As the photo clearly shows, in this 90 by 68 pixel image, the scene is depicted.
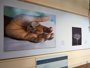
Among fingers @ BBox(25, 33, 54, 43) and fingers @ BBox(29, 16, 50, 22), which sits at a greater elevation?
fingers @ BBox(29, 16, 50, 22)

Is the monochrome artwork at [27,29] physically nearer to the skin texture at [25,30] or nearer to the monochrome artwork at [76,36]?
the skin texture at [25,30]

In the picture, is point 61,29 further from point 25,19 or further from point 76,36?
point 25,19

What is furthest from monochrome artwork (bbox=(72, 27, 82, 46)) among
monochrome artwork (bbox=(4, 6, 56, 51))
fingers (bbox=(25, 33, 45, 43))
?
fingers (bbox=(25, 33, 45, 43))

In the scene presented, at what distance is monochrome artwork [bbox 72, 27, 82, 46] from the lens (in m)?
3.36

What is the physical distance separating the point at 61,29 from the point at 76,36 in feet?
2.81

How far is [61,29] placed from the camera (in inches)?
119

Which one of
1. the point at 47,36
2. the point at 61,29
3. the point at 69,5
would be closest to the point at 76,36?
the point at 61,29

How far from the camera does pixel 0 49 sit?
6.33 feet

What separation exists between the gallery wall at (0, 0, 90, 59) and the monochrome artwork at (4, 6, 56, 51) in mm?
102

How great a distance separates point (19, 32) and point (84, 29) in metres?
2.94

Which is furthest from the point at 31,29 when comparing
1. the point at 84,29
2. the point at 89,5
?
the point at 89,5

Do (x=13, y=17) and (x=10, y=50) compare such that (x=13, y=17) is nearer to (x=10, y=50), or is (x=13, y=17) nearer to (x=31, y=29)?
(x=31, y=29)

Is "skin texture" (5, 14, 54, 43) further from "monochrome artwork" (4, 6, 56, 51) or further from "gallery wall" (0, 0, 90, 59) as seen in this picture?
"gallery wall" (0, 0, 90, 59)

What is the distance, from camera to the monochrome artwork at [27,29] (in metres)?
2.04
